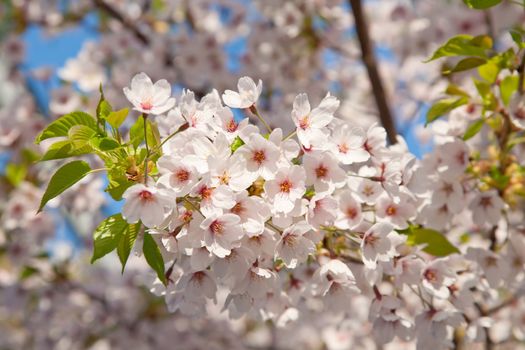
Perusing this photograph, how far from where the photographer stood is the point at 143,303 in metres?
4.24

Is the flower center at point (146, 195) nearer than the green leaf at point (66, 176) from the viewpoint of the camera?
Yes

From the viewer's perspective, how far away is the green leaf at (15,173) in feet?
11.0

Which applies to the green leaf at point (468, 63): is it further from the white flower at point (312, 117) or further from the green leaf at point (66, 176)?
the green leaf at point (66, 176)

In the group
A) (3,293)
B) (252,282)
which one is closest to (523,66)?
(252,282)

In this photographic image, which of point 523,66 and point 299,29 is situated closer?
point 523,66

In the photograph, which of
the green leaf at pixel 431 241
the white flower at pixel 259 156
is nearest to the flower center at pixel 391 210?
the green leaf at pixel 431 241

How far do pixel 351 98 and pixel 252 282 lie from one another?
3944 millimetres

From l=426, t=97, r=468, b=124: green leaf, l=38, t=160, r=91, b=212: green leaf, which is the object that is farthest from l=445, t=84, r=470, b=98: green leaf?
l=38, t=160, r=91, b=212: green leaf

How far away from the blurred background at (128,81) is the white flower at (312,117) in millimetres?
1670

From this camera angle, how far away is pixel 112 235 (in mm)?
1527

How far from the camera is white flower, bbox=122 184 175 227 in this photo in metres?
1.37

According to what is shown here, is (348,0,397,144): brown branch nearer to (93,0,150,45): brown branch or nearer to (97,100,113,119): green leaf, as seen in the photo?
(93,0,150,45): brown branch

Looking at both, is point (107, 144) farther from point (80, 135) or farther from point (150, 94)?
point (150, 94)

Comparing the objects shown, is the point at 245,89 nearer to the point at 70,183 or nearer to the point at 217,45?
the point at 70,183
